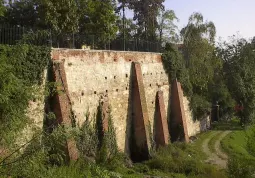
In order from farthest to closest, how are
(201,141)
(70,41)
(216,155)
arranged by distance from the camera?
(201,141) → (216,155) → (70,41)

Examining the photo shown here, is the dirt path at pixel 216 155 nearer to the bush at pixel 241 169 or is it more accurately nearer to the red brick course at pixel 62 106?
the bush at pixel 241 169

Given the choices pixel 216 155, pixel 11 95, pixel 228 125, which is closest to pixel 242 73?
pixel 228 125

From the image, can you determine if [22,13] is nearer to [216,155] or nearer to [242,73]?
[216,155]

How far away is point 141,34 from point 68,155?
86.1 ft

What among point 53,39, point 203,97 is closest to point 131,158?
point 53,39

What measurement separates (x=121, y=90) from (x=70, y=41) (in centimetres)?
444

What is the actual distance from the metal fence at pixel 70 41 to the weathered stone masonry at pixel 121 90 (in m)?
1.01

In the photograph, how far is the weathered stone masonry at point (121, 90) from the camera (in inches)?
667

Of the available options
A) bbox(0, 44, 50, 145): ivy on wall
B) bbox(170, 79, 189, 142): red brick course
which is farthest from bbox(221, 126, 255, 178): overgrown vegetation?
bbox(0, 44, 50, 145): ivy on wall

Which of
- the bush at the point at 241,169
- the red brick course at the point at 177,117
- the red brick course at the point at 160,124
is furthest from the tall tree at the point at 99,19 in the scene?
the bush at the point at 241,169

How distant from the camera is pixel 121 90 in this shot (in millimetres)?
21062

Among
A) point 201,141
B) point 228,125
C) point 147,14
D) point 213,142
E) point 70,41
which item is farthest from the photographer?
point 147,14

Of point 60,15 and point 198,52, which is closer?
point 60,15

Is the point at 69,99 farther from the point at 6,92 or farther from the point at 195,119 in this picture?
the point at 195,119
